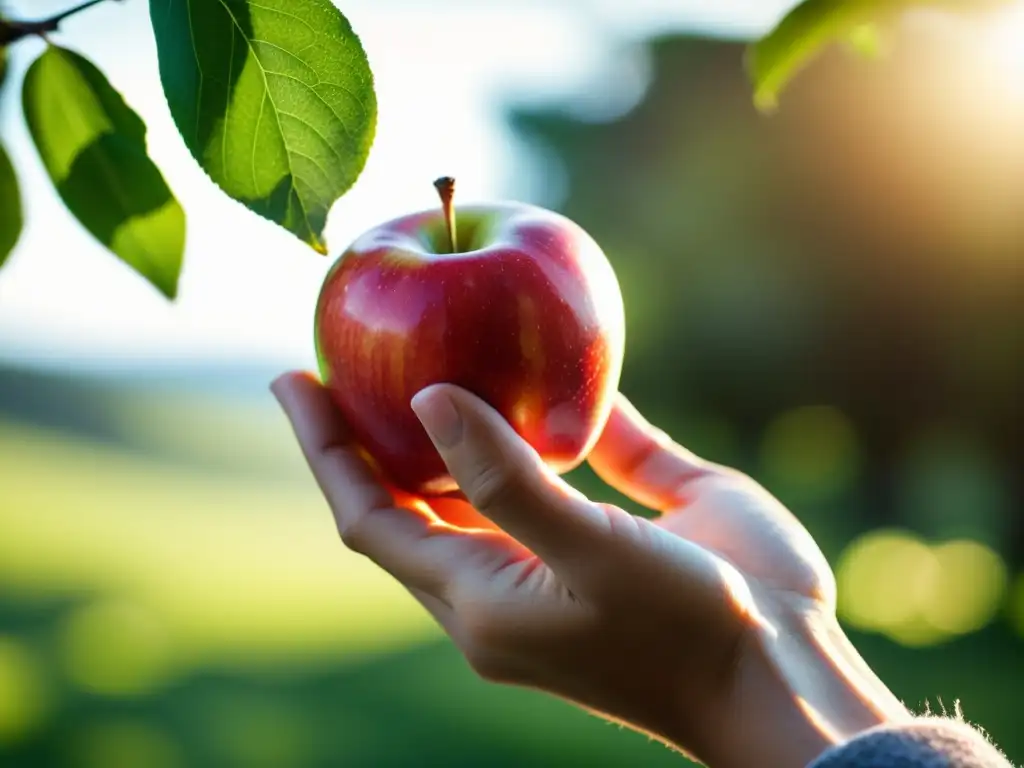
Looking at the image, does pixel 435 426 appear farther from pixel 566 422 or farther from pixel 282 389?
pixel 282 389

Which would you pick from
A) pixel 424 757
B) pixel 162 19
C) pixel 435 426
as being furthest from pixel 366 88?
pixel 424 757

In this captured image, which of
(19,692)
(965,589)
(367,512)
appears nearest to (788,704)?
(367,512)

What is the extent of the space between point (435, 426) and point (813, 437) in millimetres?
6531

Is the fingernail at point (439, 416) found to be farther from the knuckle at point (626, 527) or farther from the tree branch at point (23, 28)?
the tree branch at point (23, 28)

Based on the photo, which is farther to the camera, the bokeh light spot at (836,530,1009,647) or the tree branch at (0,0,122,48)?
the bokeh light spot at (836,530,1009,647)

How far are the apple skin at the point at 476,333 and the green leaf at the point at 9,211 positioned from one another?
1.29 feet

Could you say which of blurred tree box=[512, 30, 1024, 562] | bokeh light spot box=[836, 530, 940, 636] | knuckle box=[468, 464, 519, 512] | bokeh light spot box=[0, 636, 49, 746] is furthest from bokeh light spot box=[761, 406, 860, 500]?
knuckle box=[468, 464, 519, 512]

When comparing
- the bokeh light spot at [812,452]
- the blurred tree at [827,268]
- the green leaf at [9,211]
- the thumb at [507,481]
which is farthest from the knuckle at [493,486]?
the bokeh light spot at [812,452]

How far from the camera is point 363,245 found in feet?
3.79

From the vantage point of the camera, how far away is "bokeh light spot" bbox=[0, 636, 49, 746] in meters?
4.28

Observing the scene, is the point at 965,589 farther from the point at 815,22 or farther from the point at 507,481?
the point at 815,22

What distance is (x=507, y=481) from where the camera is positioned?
906 mm

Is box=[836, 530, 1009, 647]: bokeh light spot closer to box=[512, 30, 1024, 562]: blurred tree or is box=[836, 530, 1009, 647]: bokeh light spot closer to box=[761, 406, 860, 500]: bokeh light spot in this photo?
box=[512, 30, 1024, 562]: blurred tree

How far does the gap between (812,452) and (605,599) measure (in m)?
6.50
